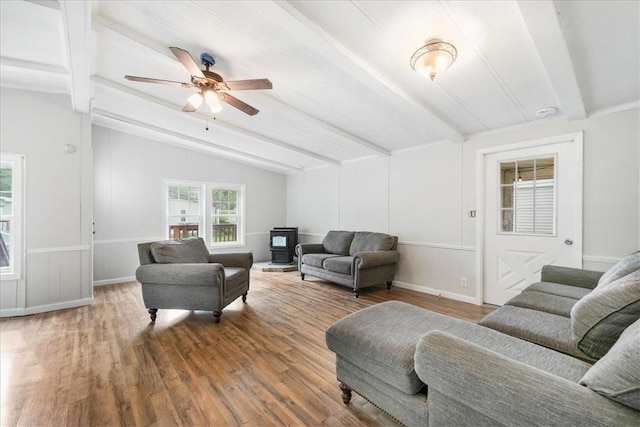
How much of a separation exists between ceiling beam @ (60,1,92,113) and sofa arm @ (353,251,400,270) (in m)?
3.61

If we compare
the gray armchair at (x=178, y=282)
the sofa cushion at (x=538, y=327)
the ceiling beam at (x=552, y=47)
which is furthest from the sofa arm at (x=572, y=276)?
the gray armchair at (x=178, y=282)

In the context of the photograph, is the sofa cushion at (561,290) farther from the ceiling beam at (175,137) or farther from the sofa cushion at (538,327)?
the ceiling beam at (175,137)

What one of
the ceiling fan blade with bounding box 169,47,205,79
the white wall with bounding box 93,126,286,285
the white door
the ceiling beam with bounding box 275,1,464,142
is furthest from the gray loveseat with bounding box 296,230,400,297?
the ceiling fan blade with bounding box 169,47,205,79

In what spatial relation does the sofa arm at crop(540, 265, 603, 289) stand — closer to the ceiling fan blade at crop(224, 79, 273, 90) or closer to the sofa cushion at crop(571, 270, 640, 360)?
the sofa cushion at crop(571, 270, 640, 360)

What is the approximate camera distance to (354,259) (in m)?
4.04

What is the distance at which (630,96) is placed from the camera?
2553 mm

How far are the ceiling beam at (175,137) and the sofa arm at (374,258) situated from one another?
3185 millimetres

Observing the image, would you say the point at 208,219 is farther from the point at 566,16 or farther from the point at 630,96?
the point at 630,96

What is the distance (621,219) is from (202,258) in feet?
15.0

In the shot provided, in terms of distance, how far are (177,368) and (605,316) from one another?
2673 millimetres

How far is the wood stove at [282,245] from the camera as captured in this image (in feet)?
20.3

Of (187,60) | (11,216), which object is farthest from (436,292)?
(11,216)

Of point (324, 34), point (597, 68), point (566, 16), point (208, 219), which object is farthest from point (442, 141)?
point (208, 219)

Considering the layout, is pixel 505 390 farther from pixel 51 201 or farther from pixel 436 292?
pixel 51 201
